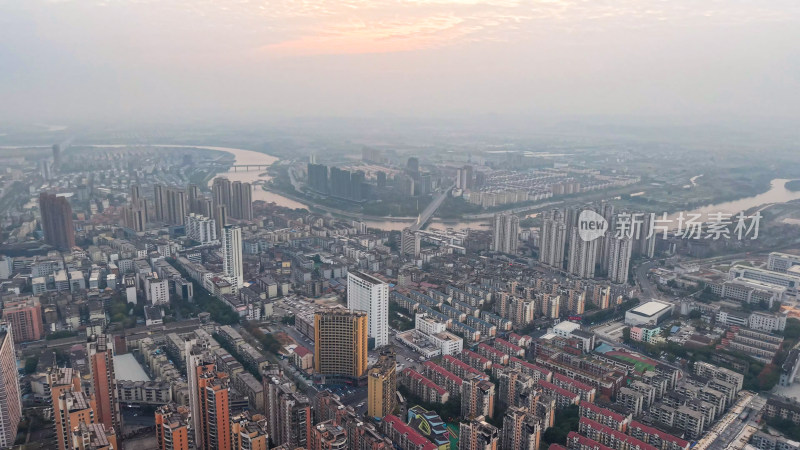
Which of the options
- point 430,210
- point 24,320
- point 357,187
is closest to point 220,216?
point 357,187

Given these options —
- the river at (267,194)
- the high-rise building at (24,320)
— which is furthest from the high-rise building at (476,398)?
the river at (267,194)

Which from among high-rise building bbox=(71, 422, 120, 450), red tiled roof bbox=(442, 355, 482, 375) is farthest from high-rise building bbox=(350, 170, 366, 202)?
high-rise building bbox=(71, 422, 120, 450)

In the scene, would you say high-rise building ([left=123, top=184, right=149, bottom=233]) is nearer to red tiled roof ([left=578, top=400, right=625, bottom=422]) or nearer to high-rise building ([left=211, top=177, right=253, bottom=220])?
high-rise building ([left=211, top=177, right=253, bottom=220])

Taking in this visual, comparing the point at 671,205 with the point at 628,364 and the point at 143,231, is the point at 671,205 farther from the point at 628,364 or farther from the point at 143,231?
the point at 143,231

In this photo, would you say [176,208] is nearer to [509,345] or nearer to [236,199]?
[236,199]

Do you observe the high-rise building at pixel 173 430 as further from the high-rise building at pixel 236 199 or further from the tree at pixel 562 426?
the high-rise building at pixel 236 199

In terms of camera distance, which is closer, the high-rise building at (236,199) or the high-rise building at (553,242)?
the high-rise building at (553,242)
